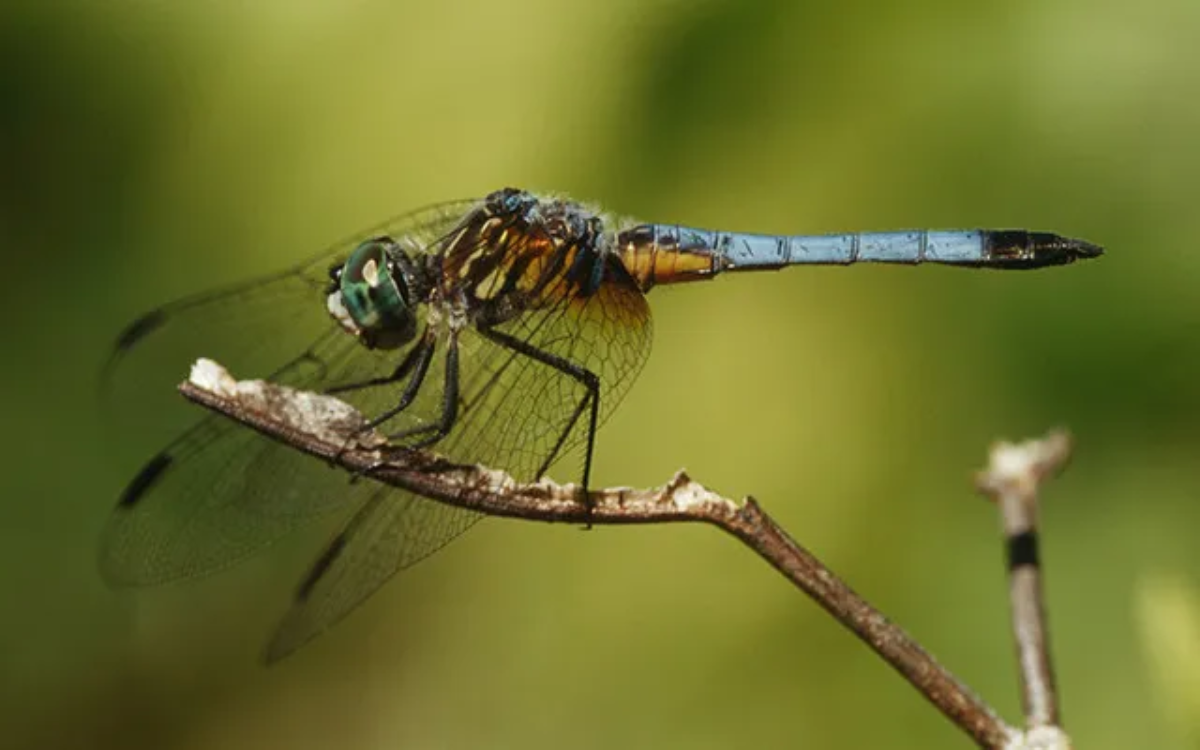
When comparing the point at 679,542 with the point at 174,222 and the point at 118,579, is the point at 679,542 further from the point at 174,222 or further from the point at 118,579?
the point at 174,222

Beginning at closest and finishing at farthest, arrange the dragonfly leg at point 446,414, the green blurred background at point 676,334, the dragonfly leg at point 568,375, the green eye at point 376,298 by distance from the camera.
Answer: the dragonfly leg at point 446,414
the dragonfly leg at point 568,375
the green eye at point 376,298
the green blurred background at point 676,334

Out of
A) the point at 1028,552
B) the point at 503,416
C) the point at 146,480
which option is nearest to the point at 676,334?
the point at 503,416

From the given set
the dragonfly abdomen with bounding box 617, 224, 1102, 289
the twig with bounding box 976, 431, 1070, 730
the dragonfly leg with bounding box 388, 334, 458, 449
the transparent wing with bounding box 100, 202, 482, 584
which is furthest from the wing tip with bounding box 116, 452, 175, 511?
the twig with bounding box 976, 431, 1070, 730

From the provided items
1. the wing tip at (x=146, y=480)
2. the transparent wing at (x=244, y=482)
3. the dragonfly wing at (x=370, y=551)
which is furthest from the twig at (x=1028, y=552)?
the wing tip at (x=146, y=480)

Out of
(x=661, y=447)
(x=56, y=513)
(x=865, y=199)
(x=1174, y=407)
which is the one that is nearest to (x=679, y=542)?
(x=661, y=447)

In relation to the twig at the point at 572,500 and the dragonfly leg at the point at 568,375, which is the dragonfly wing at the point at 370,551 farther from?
the twig at the point at 572,500

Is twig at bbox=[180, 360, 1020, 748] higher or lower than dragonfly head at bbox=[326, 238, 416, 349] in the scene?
lower

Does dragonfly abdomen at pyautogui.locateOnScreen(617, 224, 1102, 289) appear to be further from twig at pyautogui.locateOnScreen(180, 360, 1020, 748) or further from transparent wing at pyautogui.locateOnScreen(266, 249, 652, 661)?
twig at pyautogui.locateOnScreen(180, 360, 1020, 748)
